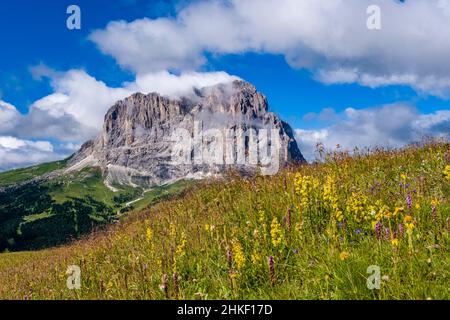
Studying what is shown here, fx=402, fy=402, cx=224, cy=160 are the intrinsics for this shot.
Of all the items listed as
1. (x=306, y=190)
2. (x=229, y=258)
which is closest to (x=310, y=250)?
(x=229, y=258)

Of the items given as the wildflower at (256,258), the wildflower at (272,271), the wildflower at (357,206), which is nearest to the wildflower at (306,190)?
the wildflower at (357,206)

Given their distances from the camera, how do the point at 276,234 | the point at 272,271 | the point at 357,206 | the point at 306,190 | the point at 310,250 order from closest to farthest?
the point at 272,271 < the point at 310,250 < the point at 276,234 < the point at 357,206 < the point at 306,190

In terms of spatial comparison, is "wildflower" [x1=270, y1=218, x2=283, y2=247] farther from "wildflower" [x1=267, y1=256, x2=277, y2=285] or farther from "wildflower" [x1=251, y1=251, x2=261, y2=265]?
"wildflower" [x1=267, y1=256, x2=277, y2=285]

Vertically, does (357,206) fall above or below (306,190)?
below

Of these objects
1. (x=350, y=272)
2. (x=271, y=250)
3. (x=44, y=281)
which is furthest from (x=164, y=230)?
(x=350, y=272)

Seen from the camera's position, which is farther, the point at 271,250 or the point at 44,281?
the point at 44,281

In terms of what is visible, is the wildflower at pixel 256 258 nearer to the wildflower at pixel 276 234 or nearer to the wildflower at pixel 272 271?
the wildflower at pixel 276 234

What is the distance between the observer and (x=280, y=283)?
5.09 meters

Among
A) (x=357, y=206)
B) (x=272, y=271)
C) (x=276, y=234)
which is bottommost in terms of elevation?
(x=272, y=271)

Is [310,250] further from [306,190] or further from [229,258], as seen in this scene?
[306,190]

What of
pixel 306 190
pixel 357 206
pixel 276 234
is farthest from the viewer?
pixel 306 190

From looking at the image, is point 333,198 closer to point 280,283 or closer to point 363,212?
point 363,212
